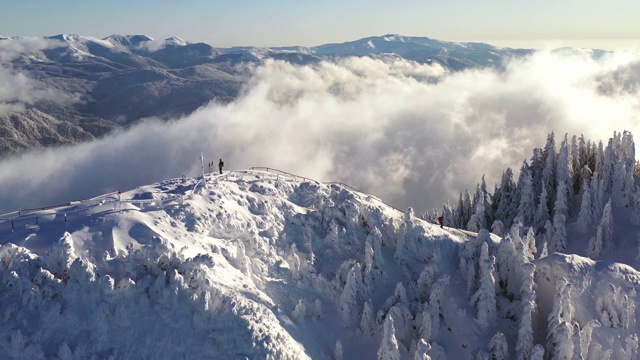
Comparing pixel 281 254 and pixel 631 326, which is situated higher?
pixel 281 254

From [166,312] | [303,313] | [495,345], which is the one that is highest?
[166,312]

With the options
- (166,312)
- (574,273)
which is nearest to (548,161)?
(574,273)

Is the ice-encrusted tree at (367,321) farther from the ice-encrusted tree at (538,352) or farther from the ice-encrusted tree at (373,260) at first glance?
the ice-encrusted tree at (538,352)

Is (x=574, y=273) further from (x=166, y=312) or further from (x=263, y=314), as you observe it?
(x=166, y=312)

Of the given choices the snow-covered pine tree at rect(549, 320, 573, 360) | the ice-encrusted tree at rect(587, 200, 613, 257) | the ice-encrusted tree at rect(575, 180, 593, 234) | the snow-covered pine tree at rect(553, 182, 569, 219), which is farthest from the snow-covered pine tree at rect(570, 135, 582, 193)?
the snow-covered pine tree at rect(549, 320, 573, 360)

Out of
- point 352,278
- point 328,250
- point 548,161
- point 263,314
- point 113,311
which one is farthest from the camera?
point 548,161

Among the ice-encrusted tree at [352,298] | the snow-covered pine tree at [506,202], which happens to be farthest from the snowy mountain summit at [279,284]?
the snow-covered pine tree at [506,202]

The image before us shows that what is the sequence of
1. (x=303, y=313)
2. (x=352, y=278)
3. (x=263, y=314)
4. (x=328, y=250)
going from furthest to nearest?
(x=328, y=250) → (x=352, y=278) → (x=303, y=313) → (x=263, y=314)
